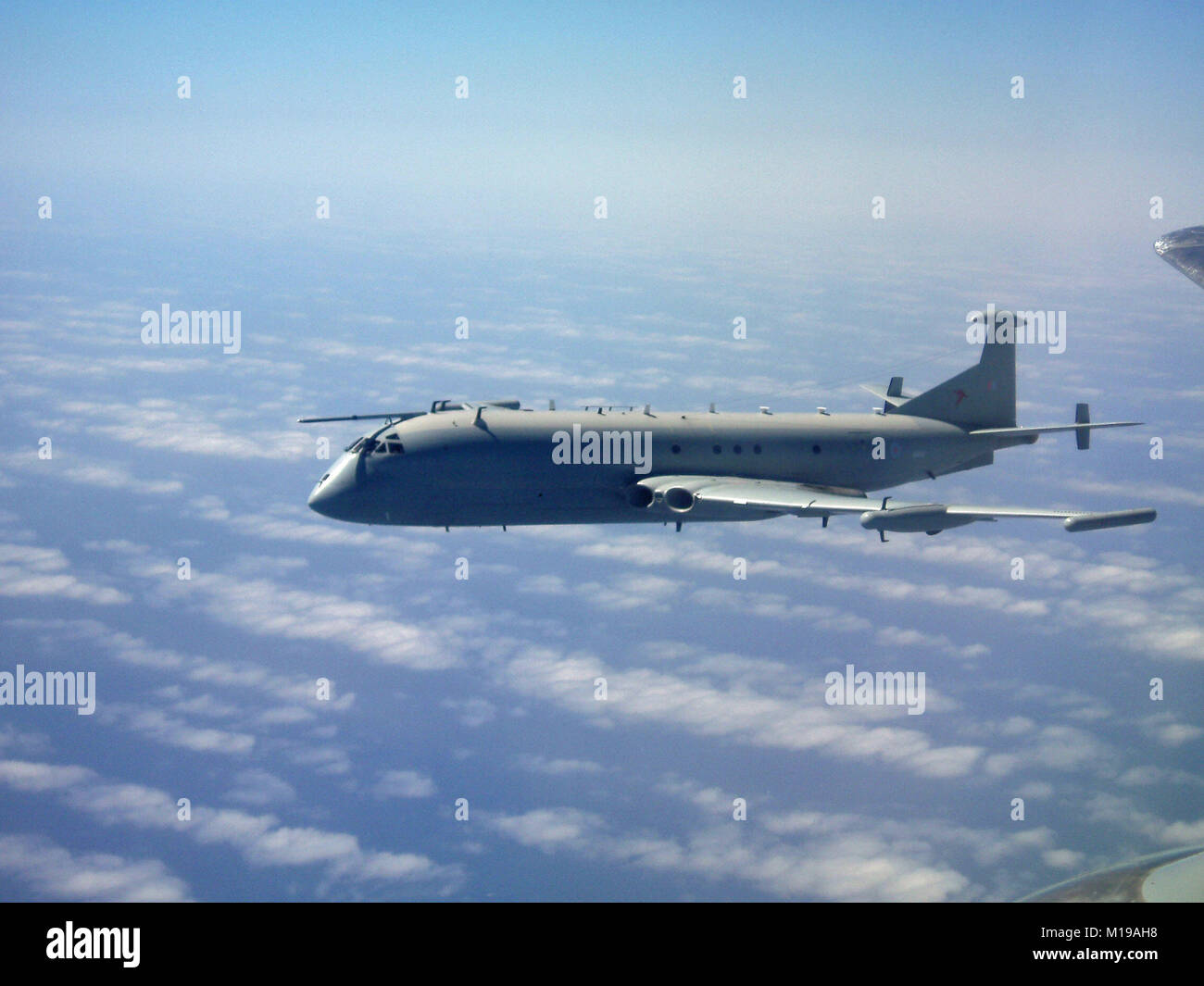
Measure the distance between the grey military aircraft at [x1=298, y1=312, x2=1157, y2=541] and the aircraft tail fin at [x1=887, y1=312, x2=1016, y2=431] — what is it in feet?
14.2

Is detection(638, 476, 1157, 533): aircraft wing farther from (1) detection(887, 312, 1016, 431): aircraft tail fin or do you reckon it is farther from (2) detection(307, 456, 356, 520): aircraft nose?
(2) detection(307, 456, 356, 520): aircraft nose

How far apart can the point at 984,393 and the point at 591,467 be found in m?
21.3

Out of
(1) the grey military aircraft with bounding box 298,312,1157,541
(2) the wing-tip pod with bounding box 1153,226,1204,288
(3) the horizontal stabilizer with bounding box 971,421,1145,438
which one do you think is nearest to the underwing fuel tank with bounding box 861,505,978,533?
(1) the grey military aircraft with bounding box 298,312,1157,541

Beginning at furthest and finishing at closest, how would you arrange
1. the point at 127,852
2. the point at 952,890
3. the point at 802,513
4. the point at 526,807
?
the point at 526,807 < the point at 127,852 < the point at 952,890 < the point at 802,513

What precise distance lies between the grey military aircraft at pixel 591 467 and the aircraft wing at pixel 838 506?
9cm

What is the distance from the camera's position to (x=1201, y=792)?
352 feet

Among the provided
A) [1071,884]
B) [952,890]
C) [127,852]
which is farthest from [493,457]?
[127,852]

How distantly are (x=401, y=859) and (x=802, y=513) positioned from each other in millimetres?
95896

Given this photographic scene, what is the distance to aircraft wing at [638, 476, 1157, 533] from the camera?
34.8 metres

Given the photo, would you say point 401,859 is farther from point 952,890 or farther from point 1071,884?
point 1071,884

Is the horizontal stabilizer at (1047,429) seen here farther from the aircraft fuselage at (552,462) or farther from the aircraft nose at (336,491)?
the aircraft nose at (336,491)

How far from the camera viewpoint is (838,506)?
3994cm

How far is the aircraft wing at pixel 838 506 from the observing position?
114ft

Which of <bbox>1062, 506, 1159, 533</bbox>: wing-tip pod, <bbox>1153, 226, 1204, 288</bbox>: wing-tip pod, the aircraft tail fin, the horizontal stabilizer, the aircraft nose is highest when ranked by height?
<bbox>1153, 226, 1204, 288</bbox>: wing-tip pod
